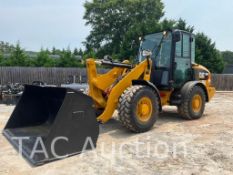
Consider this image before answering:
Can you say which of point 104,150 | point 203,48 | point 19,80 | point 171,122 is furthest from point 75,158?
Result: point 203,48

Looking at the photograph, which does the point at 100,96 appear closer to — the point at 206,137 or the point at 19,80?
the point at 206,137

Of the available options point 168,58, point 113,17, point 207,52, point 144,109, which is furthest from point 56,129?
point 113,17

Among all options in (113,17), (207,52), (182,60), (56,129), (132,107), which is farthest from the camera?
(113,17)

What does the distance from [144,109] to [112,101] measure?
65 cm

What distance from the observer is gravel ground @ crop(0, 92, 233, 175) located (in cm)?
418

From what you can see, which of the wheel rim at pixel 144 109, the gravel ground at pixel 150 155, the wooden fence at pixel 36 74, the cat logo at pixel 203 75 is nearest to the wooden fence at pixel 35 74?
the wooden fence at pixel 36 74

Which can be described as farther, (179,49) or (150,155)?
(179,49)

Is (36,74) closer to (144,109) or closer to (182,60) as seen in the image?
(182,60)

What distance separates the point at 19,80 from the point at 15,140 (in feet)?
39.3

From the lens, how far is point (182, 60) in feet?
25.1

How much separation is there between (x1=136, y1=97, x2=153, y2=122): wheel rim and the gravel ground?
1.04 feet

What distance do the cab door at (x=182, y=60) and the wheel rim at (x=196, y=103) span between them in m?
0.47

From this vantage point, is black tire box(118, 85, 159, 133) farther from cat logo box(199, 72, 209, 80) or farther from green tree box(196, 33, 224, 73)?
green tree box(196, 33, 224, 73)

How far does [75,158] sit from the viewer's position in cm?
456
